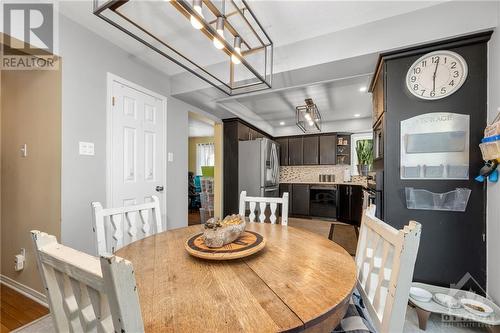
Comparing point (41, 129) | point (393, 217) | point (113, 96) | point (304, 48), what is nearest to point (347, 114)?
point (304, 48)

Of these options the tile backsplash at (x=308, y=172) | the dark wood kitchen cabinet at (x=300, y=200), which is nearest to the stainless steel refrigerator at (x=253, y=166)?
the dark wood kitchen cabinet at (x=300, y=200)

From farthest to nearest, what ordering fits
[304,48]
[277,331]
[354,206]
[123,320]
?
[354,206], [304,48], [277,331], [123,320]

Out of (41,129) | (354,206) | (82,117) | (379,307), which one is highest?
(82,117)

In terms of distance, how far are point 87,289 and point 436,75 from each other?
8.50ft

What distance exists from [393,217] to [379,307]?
4.71ft

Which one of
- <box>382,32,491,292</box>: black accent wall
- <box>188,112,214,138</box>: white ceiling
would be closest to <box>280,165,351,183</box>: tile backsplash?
<box>188,112,214,138</box>: white ceiling

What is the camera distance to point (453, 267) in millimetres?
1812

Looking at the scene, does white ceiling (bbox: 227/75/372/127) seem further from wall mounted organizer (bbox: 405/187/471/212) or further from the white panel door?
wall mounted organizer (bbox: 405/187/471/212)

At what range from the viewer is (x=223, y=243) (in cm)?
107

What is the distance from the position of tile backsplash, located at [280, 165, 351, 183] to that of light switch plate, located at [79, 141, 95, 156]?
15.8 feet

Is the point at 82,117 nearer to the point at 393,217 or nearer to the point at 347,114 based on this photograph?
the point at 393,217

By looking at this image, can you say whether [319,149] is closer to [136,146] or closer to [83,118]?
[136,146]

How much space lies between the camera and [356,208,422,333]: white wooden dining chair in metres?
0.71

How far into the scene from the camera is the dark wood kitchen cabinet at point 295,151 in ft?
19.1
